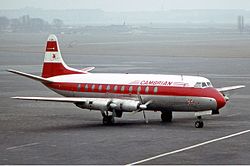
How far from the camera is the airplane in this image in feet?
119

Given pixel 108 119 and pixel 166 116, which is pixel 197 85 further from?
pixel 108 119

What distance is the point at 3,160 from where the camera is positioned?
27.1 m

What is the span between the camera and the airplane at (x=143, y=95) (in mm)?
36312

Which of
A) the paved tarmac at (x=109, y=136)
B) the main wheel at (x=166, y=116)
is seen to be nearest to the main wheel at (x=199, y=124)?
the paved tarmac at (x=109, y=136)

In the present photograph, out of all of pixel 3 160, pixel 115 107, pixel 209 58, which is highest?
pixel 209 58

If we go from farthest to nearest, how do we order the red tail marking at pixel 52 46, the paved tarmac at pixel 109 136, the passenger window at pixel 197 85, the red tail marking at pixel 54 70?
the red tail marking at pixel 52 46, the red tail marking at pixel 54 70, the passenger window at pixel 197 85, the paved tarmac at pixel 109 136

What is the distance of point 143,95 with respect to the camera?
37.7 metres

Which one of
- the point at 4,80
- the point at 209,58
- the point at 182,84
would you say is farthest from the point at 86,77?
the point at 209,58

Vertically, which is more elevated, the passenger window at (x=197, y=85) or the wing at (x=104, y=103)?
the passenger window at (x=197, y=85)

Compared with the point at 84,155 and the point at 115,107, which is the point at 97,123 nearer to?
the point at 115,107

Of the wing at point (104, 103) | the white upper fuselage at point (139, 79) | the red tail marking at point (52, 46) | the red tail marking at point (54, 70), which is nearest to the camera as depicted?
the wing at point (104, 103)

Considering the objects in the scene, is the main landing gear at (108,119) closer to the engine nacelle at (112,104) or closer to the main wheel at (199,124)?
the engine nacelle at (112,104)

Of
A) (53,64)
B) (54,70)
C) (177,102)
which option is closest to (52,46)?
(53,64)

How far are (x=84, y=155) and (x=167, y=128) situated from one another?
8991 millimetres
